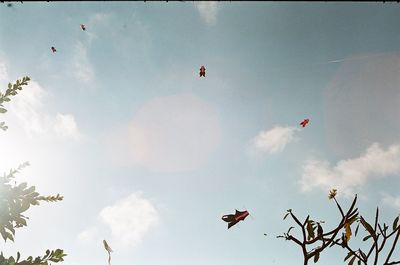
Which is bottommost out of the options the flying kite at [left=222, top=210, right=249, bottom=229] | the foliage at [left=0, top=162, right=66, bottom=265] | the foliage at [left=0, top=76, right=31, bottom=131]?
the flying kite at [left=222, top=210, right=249, bottom=229]

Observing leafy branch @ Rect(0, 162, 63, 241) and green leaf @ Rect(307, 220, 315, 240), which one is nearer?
green leaf @ Rect(307, 220, 315, 240)

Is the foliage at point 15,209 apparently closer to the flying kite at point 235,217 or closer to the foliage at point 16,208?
the foliage at point 16,208

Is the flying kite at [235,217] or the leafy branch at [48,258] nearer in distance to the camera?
the flying kite at [235,217]

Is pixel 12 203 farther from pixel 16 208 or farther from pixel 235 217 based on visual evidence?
pixel 235 217

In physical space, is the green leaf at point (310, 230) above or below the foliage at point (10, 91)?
below

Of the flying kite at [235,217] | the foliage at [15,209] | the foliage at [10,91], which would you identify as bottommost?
the flying kite at [235,217]

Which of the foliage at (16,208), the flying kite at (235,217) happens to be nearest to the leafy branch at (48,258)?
the foliage at (16,208)

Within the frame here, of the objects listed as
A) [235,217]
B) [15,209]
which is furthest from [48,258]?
[235,217]

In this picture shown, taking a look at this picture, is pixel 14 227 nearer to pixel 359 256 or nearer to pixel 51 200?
pixel 51 200

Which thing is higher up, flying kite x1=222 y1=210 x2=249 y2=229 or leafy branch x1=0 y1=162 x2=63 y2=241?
leafy branch x1=0 y1=162 x2=63 y2=241

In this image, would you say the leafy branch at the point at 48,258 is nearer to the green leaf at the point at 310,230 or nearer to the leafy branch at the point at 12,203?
the leafy branch at the point at 12,203

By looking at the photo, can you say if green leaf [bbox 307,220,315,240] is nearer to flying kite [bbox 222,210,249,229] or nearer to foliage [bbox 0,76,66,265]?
flying kite [bbox 222,210,249,229]

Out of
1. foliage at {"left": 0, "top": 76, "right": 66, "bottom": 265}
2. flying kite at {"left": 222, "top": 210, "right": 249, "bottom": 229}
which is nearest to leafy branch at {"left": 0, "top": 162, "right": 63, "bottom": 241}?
foliage at {"left": 0, "top": 76, "right": 66, "bottom": 265}

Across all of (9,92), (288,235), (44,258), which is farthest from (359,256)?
(9,92)
